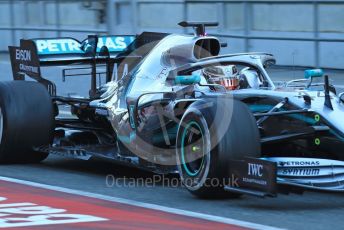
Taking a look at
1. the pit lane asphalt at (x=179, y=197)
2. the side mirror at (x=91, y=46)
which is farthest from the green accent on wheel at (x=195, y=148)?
the side mirror at (x=91, y=46)

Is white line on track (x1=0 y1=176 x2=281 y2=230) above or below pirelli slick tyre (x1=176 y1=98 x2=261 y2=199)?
below

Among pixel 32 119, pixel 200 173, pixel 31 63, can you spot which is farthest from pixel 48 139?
pixel 200 173

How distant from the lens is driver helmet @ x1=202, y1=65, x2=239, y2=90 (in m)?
8.89

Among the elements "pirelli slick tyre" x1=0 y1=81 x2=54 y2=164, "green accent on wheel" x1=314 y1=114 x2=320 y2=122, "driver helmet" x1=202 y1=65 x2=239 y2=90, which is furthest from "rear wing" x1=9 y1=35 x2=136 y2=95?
"green accent on wheel" x1=314 y1=114 x2=320 y2=122

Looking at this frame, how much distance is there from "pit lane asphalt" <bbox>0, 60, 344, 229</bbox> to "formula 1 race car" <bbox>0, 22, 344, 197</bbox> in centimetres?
17

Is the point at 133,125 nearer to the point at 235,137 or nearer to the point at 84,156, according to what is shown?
the point at 84,156

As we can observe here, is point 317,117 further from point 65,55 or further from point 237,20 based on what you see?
point 237,20

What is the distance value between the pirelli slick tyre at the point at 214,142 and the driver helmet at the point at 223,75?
983 mm

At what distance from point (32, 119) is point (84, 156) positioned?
33.5 inches

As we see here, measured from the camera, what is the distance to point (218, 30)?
15.3 m

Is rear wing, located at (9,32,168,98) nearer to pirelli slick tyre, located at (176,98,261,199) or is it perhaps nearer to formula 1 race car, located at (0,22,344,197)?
formula 1 race car, located at (0,22,344,197)

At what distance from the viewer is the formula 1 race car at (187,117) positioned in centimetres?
753

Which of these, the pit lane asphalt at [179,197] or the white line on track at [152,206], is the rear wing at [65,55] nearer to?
the pit lane asphalt at [179,197]

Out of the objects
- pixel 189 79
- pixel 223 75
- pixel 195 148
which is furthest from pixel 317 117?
pixel 223 75
